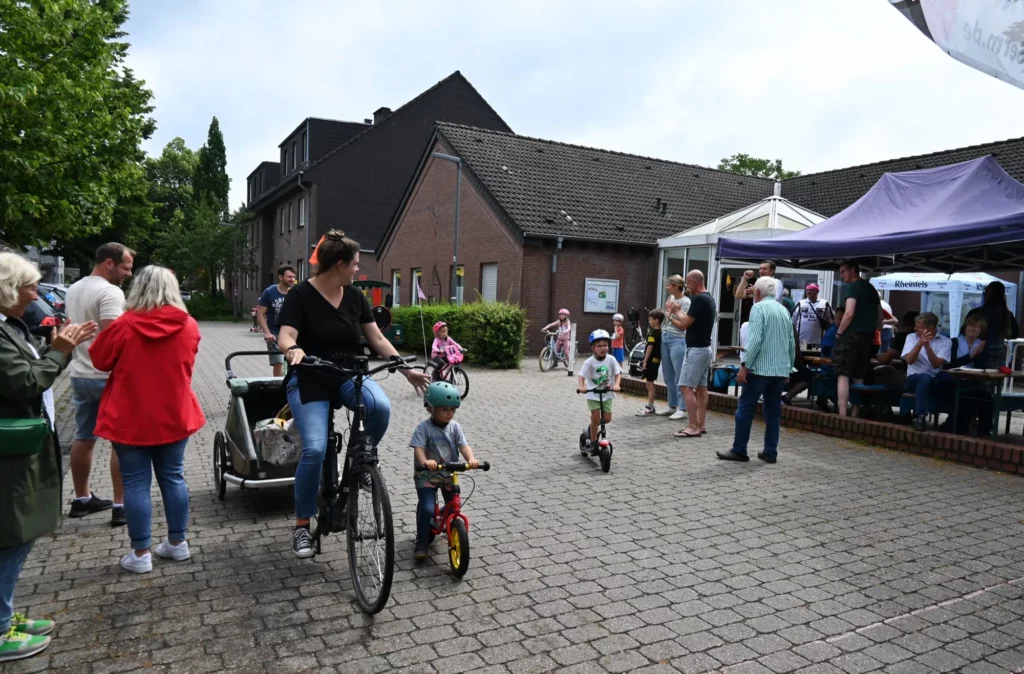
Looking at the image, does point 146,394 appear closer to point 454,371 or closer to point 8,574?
point 8,574

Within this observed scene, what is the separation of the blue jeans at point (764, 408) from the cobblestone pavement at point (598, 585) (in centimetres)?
73

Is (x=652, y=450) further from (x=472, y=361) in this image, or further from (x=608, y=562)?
(x=472, y=361)

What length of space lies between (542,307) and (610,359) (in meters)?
15.1

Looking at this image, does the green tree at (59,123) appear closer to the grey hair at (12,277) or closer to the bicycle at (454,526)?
the grey hair at (12,277)

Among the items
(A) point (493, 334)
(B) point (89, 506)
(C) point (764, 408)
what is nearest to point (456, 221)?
(A) point (493, 334)

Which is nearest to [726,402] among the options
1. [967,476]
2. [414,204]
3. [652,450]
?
[652,450]

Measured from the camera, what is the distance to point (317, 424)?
3.99m

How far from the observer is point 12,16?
11016mm

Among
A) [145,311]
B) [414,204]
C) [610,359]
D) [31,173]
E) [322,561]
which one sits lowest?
[322,561]

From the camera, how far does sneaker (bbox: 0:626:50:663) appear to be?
308 cm

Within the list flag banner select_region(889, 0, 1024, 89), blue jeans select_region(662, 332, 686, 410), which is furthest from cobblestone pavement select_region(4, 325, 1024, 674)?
blue jeans select_region(662, 332, 686, 410)

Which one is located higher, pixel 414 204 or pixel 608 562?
pixel 414 204

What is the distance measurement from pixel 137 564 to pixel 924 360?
8.35m

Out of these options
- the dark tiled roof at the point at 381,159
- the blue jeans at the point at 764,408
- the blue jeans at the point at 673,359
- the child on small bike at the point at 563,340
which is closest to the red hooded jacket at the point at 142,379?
the blue jeans at the point at 764,408
